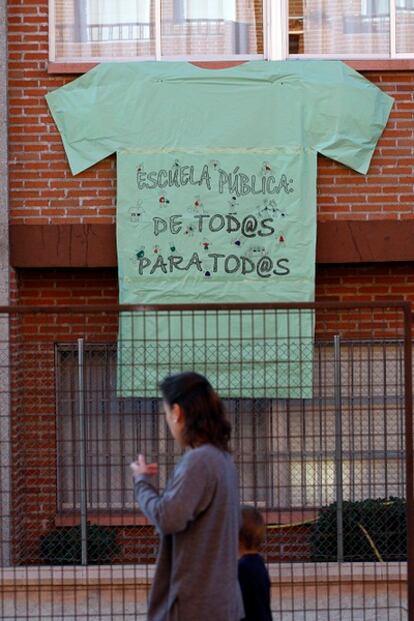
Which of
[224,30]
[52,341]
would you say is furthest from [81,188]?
[224,30]

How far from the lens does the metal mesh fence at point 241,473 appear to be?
704 cm

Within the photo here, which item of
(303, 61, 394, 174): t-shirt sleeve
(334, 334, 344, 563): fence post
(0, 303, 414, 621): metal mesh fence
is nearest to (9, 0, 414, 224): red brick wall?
(303, 61, 394, 174): t-shirt sleeve

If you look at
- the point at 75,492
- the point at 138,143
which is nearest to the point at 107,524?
the point at 75,492

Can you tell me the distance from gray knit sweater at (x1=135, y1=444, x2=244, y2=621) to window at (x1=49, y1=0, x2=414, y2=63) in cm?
668

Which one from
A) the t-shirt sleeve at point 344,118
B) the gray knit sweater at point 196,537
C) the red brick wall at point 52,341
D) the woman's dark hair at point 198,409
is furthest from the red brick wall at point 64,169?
the gray knit sweater at point 196,537

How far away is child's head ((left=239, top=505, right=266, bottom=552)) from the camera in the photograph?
5473mm

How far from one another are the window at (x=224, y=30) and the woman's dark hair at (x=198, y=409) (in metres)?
6.45

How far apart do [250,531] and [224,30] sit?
636 centimetres

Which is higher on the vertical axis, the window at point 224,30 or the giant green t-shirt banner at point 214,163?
the window at point 224,30

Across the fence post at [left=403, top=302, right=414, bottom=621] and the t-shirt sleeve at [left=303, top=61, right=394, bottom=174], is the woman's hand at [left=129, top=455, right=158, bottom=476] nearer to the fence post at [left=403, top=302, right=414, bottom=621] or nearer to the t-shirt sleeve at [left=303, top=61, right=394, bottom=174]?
the fence post at [left=403, top=302, right=414, bottom=621]

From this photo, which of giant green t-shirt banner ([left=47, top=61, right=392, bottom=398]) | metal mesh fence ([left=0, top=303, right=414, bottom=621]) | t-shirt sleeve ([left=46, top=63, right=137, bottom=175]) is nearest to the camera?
metal mesh fence ([left=0, top=303, right=414, bottom=621])

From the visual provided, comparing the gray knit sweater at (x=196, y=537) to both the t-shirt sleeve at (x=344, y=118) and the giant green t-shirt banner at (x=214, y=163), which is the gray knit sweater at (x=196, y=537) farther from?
the t-shirt sleeve at (x=344, y=118)

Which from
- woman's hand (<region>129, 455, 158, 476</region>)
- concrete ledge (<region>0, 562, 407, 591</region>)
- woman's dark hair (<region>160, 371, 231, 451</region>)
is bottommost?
concrete ledge (<region>0, 562, 407, 591</region>)

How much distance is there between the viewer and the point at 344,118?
1041cm
